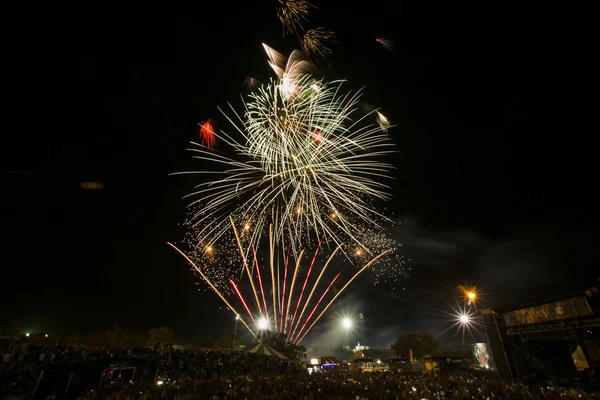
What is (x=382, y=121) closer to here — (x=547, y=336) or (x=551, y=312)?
(x=551, y=312)

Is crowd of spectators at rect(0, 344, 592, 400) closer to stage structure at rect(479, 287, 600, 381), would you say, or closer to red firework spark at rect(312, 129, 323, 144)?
stage structure at rect(479, 287, 600, 381)

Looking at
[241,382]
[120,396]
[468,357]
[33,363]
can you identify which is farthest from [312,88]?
[468,357]

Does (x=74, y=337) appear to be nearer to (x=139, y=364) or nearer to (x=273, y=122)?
(x=139, y=364)

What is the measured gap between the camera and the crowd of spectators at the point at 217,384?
5.65 meters

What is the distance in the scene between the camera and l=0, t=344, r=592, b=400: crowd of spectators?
5648mm

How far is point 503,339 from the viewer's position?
15.7 m

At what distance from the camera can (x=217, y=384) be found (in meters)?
6.20

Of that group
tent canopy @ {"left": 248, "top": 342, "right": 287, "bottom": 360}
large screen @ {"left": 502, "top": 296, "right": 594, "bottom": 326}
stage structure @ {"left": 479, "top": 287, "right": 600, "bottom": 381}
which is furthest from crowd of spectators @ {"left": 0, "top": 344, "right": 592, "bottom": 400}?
stage structure @ {"left": 479, "top": 287, "right": 600, "bottom": 381}

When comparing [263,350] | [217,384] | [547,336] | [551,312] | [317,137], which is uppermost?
[317,137]

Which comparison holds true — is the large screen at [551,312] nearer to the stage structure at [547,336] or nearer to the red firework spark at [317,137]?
the stage structure at [547,336]

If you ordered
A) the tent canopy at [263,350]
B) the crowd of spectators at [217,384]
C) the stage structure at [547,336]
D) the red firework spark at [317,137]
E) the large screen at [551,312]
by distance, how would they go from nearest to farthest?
1. the crowd of spectators at [217,384]
2. the large screen at [551,312]
3. the stage structure at [547,336]
4. the red firework spark at [317,137]
5. the tent canopy at [263,350]

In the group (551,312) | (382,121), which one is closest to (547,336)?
(551,312)

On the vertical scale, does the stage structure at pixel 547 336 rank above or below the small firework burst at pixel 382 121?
below

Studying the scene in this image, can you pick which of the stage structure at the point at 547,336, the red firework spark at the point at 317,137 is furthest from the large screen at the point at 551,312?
the red firework spark at the point at 317,137
